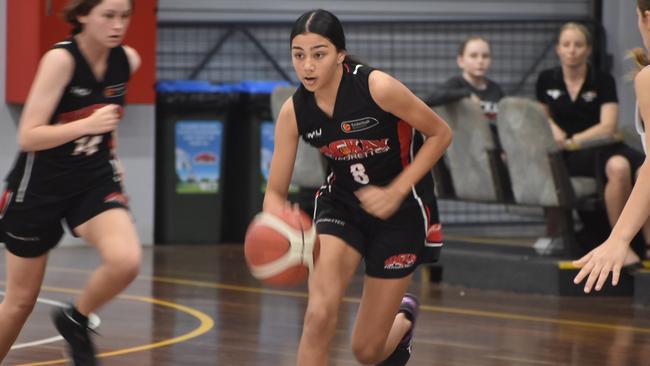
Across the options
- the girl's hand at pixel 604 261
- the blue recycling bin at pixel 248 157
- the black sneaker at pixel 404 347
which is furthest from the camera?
the blue recycling bin at pixel 248 157

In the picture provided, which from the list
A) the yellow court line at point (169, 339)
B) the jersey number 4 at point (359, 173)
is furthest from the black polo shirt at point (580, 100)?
the jersey number 4 at point (359, 173)

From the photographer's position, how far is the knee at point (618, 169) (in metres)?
8.90

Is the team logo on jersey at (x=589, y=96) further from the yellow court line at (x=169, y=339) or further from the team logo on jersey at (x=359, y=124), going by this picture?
the team logo on jersey at (x=359, y=124)

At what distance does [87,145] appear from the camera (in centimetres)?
541

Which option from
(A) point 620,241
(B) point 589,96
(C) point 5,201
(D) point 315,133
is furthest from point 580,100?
(A) point 620,241

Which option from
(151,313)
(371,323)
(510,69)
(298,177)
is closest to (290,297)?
(151,313)

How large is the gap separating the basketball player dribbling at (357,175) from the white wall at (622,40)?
26.6ft

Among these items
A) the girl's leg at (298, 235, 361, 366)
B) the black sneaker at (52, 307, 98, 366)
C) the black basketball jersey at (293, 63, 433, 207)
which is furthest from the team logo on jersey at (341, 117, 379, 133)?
the black sneaker at (52, 307, 98, 366)

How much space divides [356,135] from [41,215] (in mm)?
1364

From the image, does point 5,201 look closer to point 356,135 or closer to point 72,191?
point 72,191

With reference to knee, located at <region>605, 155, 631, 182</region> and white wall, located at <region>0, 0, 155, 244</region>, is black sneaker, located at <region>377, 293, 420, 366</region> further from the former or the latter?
white wall, located at <region>0, 0, 155, 244</region>

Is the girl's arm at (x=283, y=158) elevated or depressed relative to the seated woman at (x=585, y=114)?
elevated

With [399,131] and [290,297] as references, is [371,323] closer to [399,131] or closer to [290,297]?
[399,131]

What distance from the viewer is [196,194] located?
12508 mm
